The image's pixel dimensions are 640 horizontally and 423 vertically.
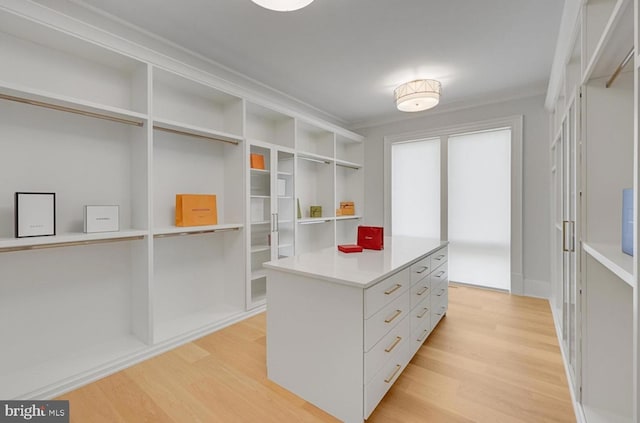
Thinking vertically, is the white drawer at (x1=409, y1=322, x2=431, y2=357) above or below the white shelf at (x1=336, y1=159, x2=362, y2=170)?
below

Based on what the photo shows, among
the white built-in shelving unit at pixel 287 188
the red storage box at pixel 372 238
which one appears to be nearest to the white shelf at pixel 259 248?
the white built-in shelving unit at pixel 287 188

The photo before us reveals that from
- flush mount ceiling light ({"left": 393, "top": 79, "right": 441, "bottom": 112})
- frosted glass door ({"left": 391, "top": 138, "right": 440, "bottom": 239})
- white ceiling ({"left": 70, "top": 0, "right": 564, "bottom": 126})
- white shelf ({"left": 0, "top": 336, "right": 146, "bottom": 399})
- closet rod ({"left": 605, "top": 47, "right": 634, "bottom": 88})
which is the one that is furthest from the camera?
frosted glass door ({"left": 391, "top": 138, "right": 440, "bottom": 239})

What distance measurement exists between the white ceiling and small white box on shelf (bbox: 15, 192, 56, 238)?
150cm

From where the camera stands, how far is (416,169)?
459 cm

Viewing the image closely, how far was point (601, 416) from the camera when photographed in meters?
1.41

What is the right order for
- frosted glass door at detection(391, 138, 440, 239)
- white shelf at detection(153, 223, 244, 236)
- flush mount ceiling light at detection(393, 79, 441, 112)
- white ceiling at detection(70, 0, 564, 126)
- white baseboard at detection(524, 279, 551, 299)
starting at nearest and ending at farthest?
white ceiling at detection(70, 0, 564, 126) → white shelf at detection(153, 223, 244, 236) → flush mount ceiling light at detection(393, 79, 441, 112) → white baseboard at detection(524, 279, 551, 299) → frosted glass door at detection(391, 138, 440, 239)

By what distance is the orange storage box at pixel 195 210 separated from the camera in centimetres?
263

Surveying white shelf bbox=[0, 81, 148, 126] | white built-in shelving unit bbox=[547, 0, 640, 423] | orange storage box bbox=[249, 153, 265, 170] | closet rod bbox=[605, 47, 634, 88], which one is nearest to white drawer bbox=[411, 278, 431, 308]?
white built-in shelving unit bbox=[547, 0, 640, 423]

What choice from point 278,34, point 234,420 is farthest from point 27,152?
point 234,420

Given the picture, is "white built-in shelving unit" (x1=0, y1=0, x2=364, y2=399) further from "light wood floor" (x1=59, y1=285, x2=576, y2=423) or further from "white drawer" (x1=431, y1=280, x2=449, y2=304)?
"white drawer" (x1=431, y1=280, x2=449, y2=304)

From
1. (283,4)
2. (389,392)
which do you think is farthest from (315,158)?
(389,392)

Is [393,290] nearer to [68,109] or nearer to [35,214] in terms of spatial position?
[35,214]

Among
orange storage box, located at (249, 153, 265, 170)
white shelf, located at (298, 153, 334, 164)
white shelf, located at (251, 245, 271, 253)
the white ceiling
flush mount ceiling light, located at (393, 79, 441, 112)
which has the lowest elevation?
white shelf, located at (251, 245, 271, 253)

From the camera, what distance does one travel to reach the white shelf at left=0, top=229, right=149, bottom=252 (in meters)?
1.64
